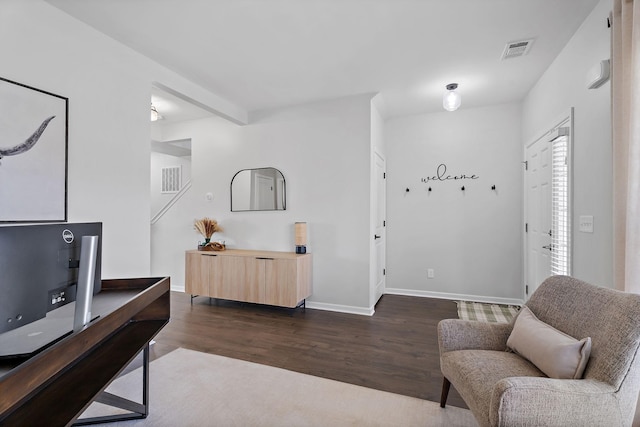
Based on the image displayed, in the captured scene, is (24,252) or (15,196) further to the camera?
(15,196)

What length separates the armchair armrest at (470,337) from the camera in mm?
1787

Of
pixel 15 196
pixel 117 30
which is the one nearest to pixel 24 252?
pixel 15 196

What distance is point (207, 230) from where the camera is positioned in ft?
14.6

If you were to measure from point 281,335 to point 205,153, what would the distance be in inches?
120

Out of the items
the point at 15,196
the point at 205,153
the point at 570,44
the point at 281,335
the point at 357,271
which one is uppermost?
the point at 570,44

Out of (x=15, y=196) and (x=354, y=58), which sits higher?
(x=354, y=58)

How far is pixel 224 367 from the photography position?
2.41 m

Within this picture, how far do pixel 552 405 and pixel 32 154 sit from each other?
10.3 ft

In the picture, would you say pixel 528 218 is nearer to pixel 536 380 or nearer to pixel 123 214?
pixel 536 380

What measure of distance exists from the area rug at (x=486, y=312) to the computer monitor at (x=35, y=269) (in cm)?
369

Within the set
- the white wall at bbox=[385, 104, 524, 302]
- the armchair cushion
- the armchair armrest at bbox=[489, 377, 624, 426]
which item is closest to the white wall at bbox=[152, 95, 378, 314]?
the white wall at bbox=[385, 104, 524, 302]

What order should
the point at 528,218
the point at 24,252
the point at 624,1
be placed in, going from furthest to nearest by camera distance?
1. the point at 528,218
2. the point at 624,1
3. the point at 24,252

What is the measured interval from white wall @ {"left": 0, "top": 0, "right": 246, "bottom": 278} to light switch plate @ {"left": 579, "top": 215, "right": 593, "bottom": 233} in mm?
3660

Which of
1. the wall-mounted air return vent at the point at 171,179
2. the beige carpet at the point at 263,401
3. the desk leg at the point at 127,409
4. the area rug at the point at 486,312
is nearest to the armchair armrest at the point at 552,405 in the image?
the beige carpet at the point at 263,401
